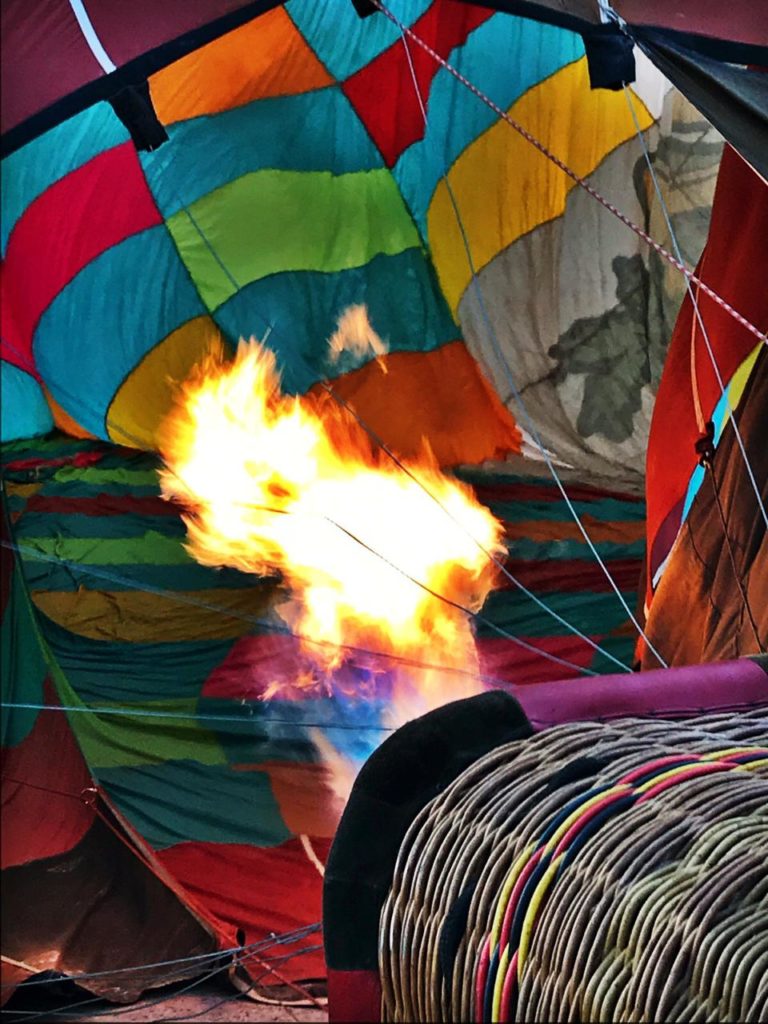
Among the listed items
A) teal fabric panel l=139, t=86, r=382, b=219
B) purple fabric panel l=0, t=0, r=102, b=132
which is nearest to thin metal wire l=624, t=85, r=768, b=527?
teal fabric panel l=139, t=86, r=382, b=219

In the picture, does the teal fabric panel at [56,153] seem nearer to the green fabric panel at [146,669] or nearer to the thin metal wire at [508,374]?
the thin metal wire at [508,374]

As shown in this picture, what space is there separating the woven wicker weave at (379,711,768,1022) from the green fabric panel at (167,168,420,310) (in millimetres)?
2723

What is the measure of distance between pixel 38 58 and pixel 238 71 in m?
1.52

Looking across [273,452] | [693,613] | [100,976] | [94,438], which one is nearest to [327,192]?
[273,452]

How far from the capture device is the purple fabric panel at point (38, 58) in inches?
84.4

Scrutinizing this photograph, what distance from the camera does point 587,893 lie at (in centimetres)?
113

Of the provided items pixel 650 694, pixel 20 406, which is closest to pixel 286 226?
pixel 20 406

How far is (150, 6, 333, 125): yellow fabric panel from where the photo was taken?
11.8ft

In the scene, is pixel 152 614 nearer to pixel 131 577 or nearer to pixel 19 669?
pixel 131 577

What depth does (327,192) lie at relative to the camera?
3.82 m

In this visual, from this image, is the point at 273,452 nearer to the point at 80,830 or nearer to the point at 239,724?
the point at 239,724

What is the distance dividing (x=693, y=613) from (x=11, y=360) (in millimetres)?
2138

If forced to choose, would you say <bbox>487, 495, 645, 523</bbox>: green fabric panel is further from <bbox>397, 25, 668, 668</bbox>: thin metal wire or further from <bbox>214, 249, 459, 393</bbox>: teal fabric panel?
<bbox>214, 249, 459, 393</bbox>: teal fabric panel

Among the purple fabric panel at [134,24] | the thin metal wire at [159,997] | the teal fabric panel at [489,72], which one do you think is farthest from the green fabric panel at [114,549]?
the purple fabric panel at [134,24]
